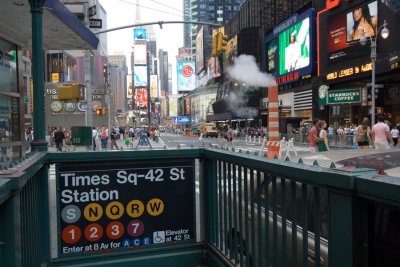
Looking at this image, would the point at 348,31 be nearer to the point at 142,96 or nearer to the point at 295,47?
the point at 295,47

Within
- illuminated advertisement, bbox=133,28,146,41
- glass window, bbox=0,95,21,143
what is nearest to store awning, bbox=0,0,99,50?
glass window, bbox=0,95,21,143

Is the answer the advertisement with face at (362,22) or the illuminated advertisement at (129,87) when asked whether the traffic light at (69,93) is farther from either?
the illuminated advertisement at (129,87)

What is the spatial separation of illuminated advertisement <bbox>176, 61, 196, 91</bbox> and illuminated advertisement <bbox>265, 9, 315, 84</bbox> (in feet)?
354

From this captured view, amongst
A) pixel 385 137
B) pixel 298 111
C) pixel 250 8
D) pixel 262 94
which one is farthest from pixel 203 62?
pixel 385 137

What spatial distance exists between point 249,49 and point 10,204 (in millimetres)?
64175

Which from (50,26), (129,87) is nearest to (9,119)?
(50,26)

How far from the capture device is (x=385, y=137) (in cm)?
1189

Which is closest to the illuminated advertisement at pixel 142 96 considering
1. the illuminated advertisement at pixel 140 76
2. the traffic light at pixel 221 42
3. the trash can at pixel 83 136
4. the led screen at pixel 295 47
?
the illuminated advertisement at pixel 140 76

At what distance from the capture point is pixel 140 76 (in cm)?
16475

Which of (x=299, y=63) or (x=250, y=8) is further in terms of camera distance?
(x=250, y=8)

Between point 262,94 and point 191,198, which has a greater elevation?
point 262,94

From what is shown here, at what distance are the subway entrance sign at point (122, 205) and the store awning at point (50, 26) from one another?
11.6ft

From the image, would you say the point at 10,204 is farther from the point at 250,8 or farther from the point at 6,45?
the point at 250,8

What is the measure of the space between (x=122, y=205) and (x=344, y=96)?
111 feet
